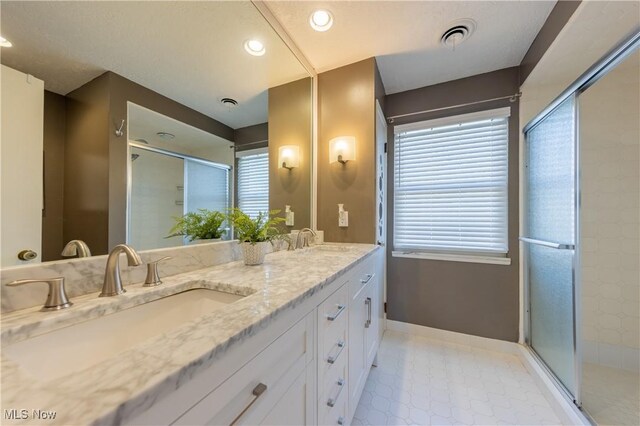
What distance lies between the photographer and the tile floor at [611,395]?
127 cm

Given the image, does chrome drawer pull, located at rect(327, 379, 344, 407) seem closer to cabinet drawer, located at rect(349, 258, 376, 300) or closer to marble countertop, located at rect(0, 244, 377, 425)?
cabinet drawer, located at rect(349, 258, 376, 300)

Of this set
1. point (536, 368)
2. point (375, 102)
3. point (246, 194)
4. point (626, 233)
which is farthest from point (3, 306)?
point (626, 233)

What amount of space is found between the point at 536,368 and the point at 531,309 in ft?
1.39

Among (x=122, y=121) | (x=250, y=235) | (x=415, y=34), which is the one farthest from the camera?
(x=415, y=34)

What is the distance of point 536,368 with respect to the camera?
1.63m

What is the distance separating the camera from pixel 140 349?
416 mm

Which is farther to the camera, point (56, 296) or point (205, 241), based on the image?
point (205, 241)

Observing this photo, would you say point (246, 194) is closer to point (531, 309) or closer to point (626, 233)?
point (531, 309)

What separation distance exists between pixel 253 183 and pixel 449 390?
182cm

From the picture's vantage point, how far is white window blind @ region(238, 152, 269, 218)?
Result: 1.30 metres

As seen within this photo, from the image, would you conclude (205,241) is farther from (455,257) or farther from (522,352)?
(522,352)

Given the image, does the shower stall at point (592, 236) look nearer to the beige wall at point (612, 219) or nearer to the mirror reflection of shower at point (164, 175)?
the beige wall at point (612, 219)

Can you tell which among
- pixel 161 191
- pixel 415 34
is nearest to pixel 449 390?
pixel 161 191

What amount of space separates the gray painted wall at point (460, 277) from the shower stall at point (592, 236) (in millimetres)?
115
